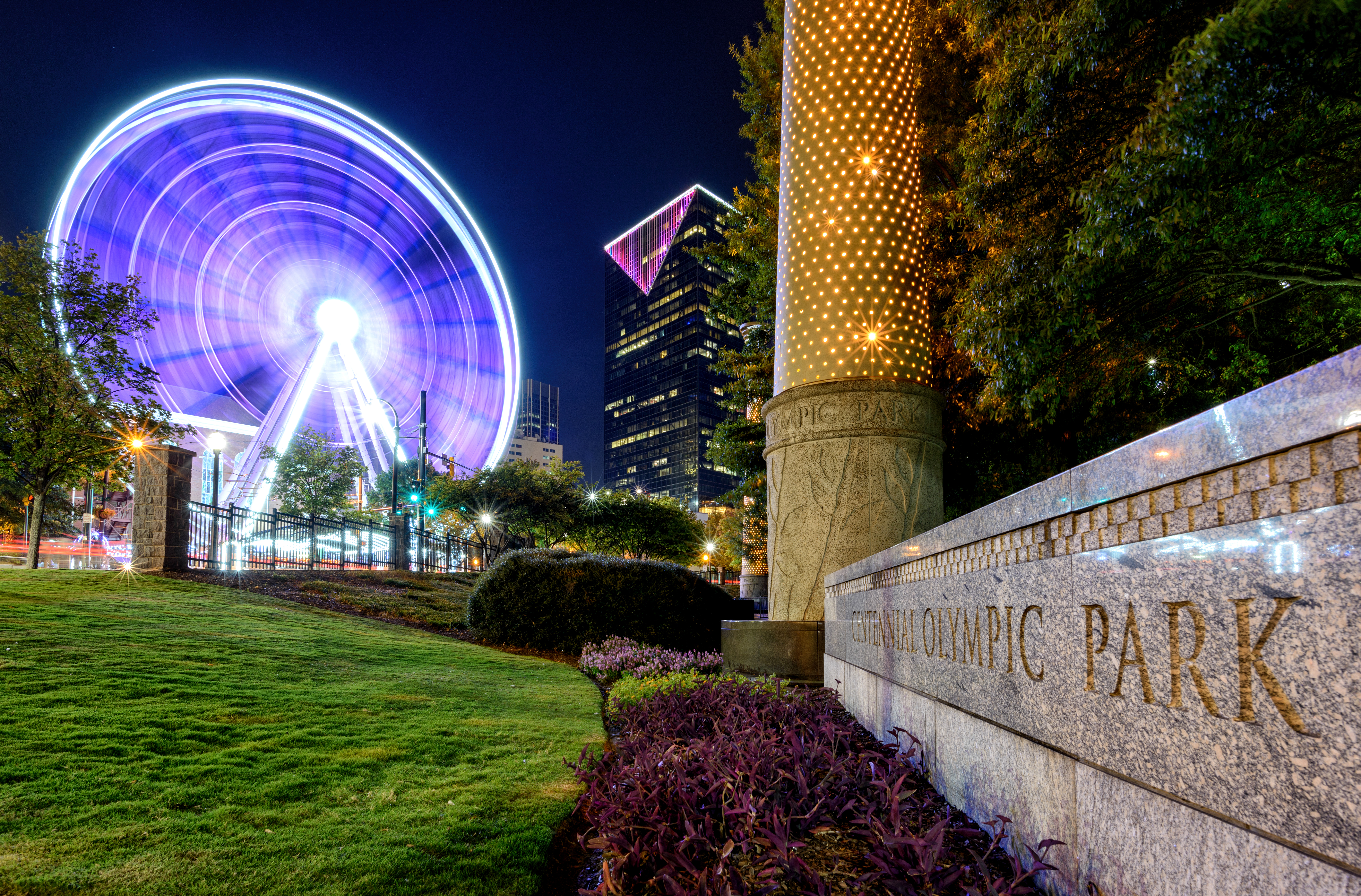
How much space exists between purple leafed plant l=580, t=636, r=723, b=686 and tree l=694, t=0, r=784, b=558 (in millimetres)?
5299

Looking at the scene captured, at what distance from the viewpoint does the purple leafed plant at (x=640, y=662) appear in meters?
8.67

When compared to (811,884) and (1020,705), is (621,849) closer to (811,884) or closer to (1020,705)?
(811,884)

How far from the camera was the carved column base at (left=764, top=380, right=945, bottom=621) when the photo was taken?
7316mm

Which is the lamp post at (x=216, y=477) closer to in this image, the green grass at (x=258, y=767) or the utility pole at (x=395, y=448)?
the utility pole at (x=395, y=448)

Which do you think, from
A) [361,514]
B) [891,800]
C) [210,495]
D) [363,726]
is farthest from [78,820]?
[210,495]

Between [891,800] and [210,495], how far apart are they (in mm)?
62038

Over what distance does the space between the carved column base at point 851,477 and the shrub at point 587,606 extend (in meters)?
4.51

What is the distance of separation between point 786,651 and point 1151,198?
5.24 m

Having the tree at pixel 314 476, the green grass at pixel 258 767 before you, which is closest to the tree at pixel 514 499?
the tree at pixel 314 476

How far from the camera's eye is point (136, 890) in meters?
2.48

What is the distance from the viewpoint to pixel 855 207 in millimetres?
8195

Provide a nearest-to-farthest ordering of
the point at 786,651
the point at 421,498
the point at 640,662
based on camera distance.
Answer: the point at 786,651, the point at 640,662, the point at 421,498

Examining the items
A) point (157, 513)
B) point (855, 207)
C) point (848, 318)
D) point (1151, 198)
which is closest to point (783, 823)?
point (1151, 198)

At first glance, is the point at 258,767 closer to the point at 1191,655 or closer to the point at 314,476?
the point at 1191,655
